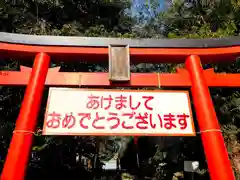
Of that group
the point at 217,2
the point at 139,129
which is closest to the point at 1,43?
the point at 139,129

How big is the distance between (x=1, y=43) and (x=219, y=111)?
246 inches


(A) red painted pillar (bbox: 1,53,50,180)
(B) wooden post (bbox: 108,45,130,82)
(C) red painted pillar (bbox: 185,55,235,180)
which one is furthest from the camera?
(B) wooden post (bbox: 108,45,130,82)

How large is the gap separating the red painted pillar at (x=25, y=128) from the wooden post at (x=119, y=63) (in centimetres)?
101

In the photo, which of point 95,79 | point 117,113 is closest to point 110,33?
point 95,79

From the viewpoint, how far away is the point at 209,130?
12.7 feet

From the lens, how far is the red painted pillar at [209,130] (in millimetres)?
3607

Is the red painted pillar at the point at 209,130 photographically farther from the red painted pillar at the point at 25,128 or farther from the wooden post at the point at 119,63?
the red painted pillar at the point at 25,128

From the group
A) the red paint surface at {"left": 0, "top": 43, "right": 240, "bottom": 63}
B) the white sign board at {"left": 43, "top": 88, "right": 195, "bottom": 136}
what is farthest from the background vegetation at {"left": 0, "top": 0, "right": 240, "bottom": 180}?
the white sign board at {"left": 43, "top": 88, "right": 195, "bottom": 136}

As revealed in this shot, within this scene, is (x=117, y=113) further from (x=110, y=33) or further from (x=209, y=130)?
(x=110, y=33)

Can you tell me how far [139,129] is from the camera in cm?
376

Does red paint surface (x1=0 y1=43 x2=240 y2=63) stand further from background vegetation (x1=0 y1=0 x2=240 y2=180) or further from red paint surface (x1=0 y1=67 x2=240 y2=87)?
background vegetation (x1=0 y1=0 x2=240 y2=180)

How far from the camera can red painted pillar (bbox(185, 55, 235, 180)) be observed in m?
3.61

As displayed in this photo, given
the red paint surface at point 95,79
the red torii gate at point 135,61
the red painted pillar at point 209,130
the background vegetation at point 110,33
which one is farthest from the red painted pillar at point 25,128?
the background vegetation at point 110,33

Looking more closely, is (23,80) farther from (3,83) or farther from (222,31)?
(222,31)
